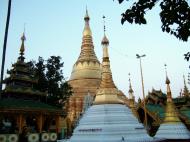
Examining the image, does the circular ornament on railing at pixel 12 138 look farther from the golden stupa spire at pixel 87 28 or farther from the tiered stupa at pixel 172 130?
the golden stupa spire at pixel 87 28

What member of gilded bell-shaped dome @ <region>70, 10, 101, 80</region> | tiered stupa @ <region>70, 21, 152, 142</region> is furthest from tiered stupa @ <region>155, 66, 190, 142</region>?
gilded bell-shaped dome @ <region>70, 10, 101, 80</region>

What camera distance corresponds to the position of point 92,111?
59.2 ft

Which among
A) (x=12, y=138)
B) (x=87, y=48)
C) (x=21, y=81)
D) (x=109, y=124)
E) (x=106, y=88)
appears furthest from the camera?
(x=87, y=48)

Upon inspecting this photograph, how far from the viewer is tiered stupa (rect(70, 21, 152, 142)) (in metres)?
16.0

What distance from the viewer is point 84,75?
172 ft

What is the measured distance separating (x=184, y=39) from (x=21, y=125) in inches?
785

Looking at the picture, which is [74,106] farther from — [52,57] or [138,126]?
[138,126]

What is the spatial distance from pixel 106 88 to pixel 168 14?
13.4m

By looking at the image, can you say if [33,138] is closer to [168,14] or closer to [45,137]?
[45,137]

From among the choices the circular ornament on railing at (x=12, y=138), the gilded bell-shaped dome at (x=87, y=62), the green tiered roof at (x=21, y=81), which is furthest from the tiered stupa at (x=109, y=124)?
the gilded bell-shaped dome at (x=87, y=62)

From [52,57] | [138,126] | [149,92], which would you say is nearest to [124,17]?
[138,126]

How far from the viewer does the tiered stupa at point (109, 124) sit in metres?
16.0

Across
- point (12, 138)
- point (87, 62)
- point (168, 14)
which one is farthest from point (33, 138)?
point (87, 62)

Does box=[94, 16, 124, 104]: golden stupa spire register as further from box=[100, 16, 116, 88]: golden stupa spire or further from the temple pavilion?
the temple pavilion
